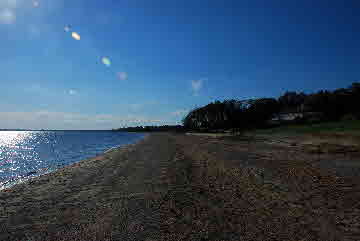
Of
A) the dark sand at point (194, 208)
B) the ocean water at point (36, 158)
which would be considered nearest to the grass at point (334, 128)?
the dark sand at point (194, 208)

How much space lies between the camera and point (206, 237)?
5.85 meters

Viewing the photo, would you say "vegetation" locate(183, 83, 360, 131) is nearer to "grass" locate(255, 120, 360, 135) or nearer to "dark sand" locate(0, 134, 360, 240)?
"grass" locate(255, 120, 360, 135)

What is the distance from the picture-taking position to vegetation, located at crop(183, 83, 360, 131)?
223 feet

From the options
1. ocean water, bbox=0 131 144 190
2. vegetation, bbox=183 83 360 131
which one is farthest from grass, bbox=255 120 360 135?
ocean water, bbox=0 131 144 190

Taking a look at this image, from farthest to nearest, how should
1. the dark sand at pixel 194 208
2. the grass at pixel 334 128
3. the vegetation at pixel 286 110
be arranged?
the vegetation at pixel 286 110 < the grass at pixel 334 128 < the dark sand at pixel 194 208

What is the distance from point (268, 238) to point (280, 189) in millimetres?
4818

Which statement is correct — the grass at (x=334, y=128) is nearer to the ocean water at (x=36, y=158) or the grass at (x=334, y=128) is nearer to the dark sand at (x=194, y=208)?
the dark sand at (x=194, y=208)

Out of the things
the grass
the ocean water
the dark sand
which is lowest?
the ocean water

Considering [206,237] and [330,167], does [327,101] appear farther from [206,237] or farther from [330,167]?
[206,237]

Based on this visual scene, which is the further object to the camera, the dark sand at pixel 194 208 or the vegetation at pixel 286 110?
the vegetation at pixel 286 110

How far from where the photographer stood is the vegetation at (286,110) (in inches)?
2680

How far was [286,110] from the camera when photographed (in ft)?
319

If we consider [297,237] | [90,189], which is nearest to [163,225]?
[297,237]

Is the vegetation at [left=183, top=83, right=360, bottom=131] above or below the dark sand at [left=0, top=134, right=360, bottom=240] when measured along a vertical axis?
above
